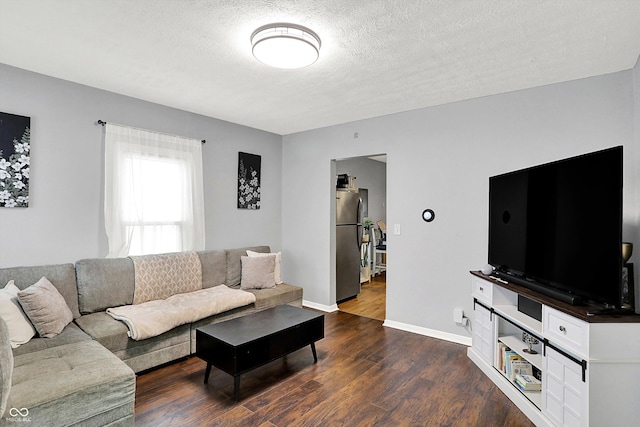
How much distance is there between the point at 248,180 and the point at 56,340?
2846 mm

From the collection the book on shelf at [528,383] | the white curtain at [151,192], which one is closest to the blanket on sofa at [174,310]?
the white curtain at [151,192]

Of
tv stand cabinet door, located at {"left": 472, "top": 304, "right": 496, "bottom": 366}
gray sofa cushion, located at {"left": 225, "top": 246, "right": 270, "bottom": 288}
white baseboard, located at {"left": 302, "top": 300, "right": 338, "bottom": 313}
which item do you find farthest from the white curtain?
tv stand cabinet door, located at {"left": 472, "top": 304, "right": 496, "bottom": 366}

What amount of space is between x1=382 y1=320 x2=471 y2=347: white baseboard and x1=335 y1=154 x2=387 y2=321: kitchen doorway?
692 millimetres

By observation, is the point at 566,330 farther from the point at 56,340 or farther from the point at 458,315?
the point at 56,340

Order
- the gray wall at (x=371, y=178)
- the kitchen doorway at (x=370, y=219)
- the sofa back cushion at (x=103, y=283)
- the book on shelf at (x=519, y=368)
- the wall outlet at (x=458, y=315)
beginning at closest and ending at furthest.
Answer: the book on shelf at (x=519, y=368) → the sofa back cushion at (x=103, y=283) → the wall outlet at (x=458, y=315) → the kitchen doorway at (x=370, y=219) → the gray wall at (x=371, y=178)

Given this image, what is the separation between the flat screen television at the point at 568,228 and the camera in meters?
1.83

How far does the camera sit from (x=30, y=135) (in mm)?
2865

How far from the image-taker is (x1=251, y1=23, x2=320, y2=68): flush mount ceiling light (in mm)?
2111

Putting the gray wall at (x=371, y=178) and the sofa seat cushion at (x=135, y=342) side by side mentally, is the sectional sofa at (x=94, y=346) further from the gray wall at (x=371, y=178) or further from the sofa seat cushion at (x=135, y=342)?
the gray wall at (x=371, y=178)

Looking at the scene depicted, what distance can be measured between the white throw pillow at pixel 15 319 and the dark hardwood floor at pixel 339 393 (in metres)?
0.86

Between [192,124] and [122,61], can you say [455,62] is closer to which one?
[122,61]

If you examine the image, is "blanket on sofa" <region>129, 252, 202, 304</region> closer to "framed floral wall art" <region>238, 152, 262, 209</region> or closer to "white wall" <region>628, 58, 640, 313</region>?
"framed floral wall art" <region>238, 152, 262, 209</region>

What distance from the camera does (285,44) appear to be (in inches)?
85.4

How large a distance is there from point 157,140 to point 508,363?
399 cm
